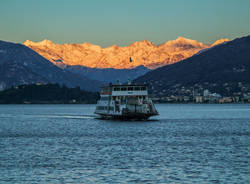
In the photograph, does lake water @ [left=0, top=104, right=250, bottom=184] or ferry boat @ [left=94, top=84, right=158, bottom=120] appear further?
ferry boat @ [left=94, top=84, right=158, bottom=120]

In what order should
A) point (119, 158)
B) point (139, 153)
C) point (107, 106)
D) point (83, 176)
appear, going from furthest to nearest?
point (107, 106), point (139, 153), point (119, 158), point (83, 176)

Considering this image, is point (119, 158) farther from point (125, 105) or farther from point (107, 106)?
point (107, 106)

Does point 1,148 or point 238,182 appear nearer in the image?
point 238,182

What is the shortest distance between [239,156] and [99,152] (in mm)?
20613

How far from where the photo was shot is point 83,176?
5894 cm

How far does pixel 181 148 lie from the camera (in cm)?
8688

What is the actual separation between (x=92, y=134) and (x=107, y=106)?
4363 cm

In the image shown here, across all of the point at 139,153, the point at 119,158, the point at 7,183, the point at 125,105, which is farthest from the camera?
the point at 125,105

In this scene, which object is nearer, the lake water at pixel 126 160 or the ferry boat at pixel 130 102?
the lake water at pixel 126 160

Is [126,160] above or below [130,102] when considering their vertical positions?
below

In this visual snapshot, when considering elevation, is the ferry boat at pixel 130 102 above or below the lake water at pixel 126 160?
above

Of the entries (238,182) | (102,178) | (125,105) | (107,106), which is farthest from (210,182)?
(107,106)

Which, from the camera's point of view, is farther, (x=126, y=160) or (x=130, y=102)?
(x=130, y=102)

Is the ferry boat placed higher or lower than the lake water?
higher
